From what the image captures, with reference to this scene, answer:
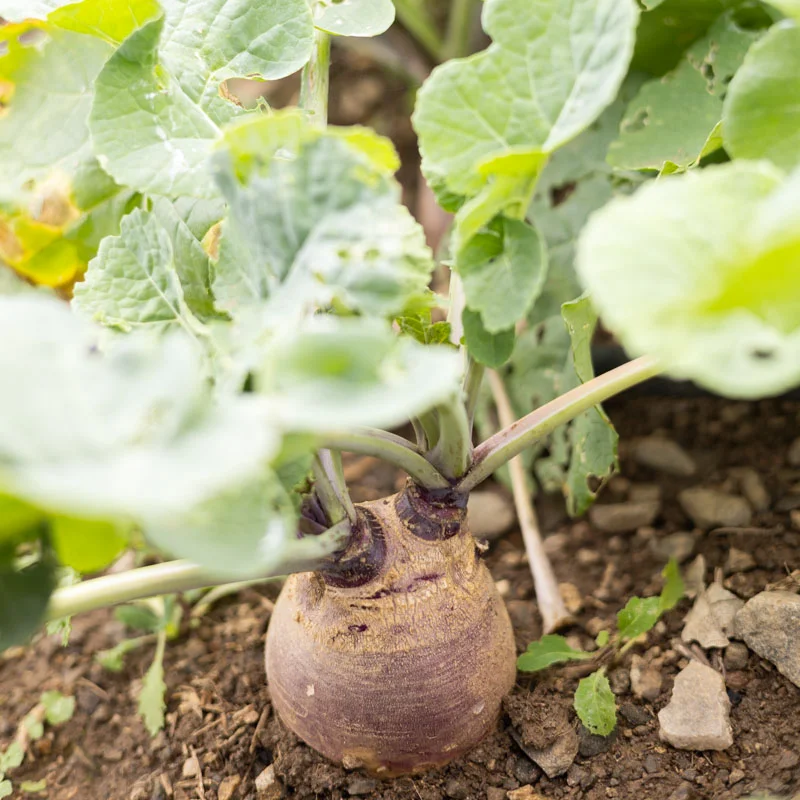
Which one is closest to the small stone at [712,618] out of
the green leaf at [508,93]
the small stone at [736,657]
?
the small stone at [736,657]

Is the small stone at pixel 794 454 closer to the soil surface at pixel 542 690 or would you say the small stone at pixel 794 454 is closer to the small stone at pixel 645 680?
the soil surface at pixel 542 690

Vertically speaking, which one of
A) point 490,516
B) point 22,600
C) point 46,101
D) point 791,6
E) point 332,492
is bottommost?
point 490,516

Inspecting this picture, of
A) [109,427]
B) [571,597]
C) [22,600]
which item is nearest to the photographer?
[109,427]

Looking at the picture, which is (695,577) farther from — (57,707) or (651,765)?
(57,707)

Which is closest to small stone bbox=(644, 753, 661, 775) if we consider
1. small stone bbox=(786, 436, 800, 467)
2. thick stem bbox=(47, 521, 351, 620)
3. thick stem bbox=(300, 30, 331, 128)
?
thick stem bbox=(47, 521, 351, 620)

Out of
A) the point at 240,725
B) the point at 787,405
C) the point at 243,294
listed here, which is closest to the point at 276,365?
the point at 243,294

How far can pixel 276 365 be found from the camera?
509 mm

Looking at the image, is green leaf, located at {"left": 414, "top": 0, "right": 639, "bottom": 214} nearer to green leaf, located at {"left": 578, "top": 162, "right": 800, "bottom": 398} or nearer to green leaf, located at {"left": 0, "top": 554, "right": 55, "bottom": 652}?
green leaf, located at {"left": 578, "top": 162, "right": 800, "bottom": 398}

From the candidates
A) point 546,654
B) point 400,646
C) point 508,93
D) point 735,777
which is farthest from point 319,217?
point 735,777

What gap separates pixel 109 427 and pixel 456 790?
24.2 inches

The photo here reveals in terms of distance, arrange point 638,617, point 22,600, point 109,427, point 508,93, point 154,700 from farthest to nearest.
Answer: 1. point 154,700
2. point 638,617
3. point 508,93
4. point 22,600
5. point 109,427

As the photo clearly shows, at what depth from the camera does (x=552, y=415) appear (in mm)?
776

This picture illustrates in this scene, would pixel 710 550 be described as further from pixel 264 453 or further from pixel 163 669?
pixel 264 453

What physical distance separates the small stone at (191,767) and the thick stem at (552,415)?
474 millimetres
